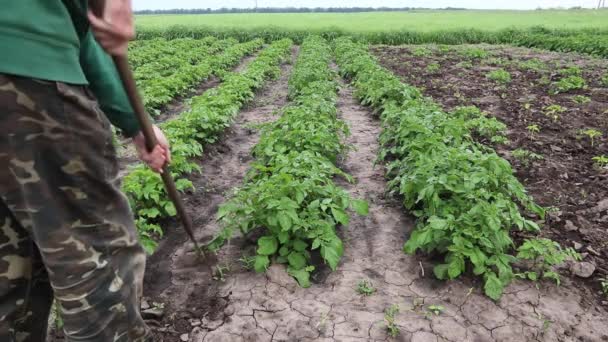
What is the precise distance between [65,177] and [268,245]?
1.93 m

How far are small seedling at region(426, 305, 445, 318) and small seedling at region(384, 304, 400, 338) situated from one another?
0.63ft

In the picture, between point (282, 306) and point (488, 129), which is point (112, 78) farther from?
point (488, 129)

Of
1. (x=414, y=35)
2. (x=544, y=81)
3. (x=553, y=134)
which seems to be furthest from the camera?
(x=414, y=35)

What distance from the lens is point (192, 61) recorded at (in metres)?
14.1

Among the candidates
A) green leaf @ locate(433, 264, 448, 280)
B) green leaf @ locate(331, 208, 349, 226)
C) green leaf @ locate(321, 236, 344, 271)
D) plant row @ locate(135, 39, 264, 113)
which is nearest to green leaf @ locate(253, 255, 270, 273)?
green leaf @ locate(321, 236, 344, 271)

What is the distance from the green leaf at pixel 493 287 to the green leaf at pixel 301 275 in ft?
3.69

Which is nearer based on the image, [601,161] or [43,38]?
[43,38]

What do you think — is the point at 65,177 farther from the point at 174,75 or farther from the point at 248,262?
the point at 174,75

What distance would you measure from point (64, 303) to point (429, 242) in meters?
2.38

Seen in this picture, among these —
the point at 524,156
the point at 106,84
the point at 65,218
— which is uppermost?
the point at 106,84

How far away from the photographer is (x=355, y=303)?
9.12 feet

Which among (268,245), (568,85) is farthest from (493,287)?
(568,85)

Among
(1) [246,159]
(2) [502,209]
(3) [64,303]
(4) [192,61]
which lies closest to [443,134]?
(2) [502,209]

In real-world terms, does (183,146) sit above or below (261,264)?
above
